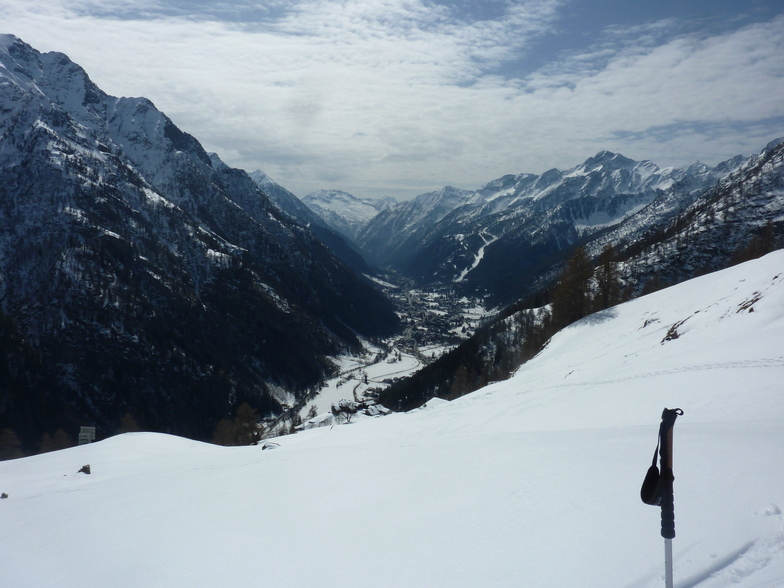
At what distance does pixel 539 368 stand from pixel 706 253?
76.9 metres

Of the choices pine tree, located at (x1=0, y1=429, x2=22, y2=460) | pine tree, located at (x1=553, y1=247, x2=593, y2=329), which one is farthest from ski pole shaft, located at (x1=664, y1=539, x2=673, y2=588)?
pine tree, located at (x1=0, y1=429, x2=22, y2=460)

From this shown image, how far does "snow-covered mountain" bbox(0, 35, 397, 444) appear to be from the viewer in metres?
94.4

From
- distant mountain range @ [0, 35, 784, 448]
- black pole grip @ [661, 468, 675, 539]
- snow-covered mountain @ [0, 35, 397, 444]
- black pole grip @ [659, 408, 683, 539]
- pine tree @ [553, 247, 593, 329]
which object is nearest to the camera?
black pole grip @ [659, 408, 683, 539]

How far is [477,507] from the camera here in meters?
7.06

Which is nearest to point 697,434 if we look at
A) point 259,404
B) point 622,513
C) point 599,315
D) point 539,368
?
point 622,513

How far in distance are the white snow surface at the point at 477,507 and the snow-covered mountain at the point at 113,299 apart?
93.1 metres

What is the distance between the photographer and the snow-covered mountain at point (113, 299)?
94.4 meters

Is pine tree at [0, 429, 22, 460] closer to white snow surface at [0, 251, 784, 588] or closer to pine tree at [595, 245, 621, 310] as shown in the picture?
white snow surface at [0, 251, 784, 588]

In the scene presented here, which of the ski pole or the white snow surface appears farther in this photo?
the white snow surface

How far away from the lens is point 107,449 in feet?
72.7

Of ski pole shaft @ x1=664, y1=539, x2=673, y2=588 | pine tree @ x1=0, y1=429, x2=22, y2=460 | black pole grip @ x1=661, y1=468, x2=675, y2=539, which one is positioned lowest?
pine tree @ x1=0, y1=429, x2=22, y2=460

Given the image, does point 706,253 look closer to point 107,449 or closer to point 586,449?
point 586,449

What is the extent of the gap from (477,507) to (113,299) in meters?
125

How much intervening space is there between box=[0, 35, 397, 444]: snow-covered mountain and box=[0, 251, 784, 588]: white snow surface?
93.1 m
